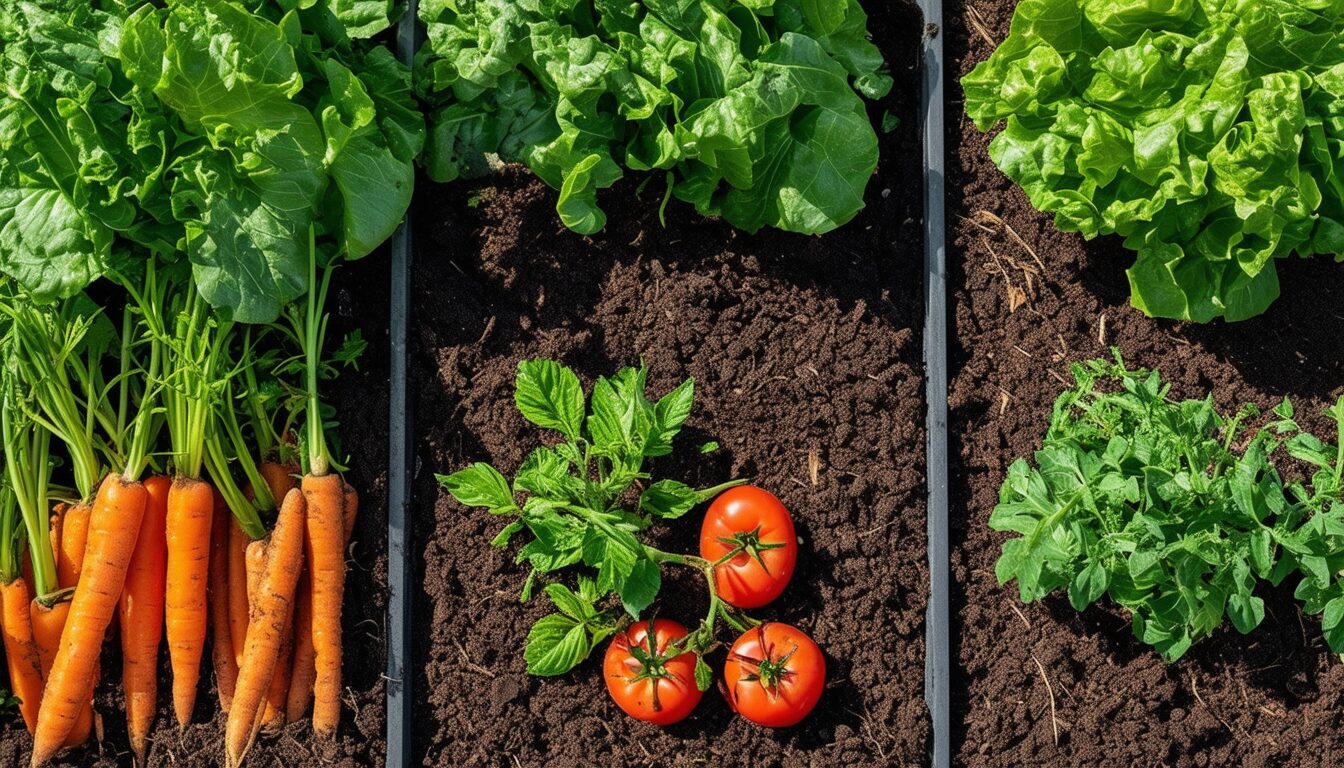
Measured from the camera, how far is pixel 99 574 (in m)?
2.35

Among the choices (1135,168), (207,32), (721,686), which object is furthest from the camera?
(721,686)

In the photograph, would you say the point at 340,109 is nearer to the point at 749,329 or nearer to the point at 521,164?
the point at 521,164

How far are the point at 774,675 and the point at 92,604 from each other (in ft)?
4.28

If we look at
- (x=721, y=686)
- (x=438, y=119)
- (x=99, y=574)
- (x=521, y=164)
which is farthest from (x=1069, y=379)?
(x=99, y=574)

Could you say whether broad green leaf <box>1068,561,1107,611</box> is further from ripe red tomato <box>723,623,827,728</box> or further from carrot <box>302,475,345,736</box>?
carrot <box>302,475,345,736</box>

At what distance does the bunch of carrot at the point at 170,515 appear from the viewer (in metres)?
2.31

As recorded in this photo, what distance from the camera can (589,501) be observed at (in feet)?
7.43

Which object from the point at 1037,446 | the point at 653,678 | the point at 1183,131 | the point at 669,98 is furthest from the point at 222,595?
the point at 1183,131

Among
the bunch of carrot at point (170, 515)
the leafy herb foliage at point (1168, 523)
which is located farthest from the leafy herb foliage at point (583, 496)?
the leafy herb foliage at point (1168, 523)

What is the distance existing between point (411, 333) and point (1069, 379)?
1.32 m

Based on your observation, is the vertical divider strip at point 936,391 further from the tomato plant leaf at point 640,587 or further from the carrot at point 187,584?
the carrot at point 187,584

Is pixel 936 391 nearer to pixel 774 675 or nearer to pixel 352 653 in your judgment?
pixel 774 675

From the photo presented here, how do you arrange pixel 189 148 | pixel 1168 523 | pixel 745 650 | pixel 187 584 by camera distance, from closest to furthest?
pixel 1168 523 < pixel 189 148 < pixel 745 650 < pixel 187 584

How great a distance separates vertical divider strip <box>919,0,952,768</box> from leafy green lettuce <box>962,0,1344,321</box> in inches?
5.6
